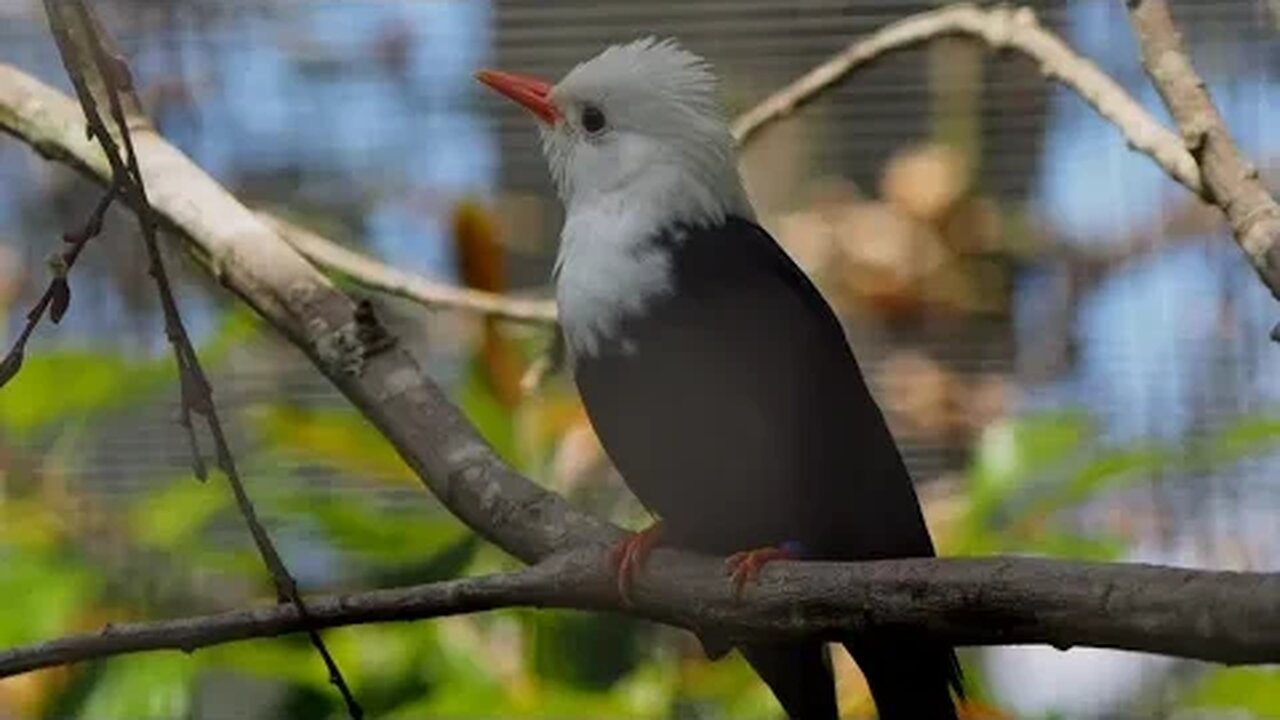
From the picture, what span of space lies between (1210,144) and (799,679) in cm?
32

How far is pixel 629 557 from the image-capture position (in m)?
0.96

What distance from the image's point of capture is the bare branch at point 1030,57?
1197 millimetres

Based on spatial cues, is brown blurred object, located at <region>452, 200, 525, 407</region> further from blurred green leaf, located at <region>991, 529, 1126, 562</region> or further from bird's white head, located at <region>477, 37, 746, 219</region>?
blurred green leaf, located at <region>991, 529, 1126, 562</region>

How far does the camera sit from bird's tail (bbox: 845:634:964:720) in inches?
41.4

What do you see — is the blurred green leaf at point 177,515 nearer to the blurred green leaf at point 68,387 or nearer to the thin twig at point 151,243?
the blurred green leaf at point 68,387

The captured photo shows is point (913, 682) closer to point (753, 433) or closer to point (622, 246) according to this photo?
point (753, 433)

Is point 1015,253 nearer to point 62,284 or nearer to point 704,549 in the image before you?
point 704,549

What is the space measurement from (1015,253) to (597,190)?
74cm

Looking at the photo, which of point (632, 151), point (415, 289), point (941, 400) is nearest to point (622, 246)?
point (632, 151)

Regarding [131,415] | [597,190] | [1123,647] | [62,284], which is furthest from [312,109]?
[1123,647]

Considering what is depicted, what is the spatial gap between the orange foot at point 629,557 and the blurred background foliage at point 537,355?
24 cm

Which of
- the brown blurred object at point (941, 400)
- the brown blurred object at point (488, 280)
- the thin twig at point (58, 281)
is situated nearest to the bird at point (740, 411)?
the brown blurred object at point (488, 280)

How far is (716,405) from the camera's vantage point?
1.13 metres

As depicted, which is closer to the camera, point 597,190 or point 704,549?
point 704,549
